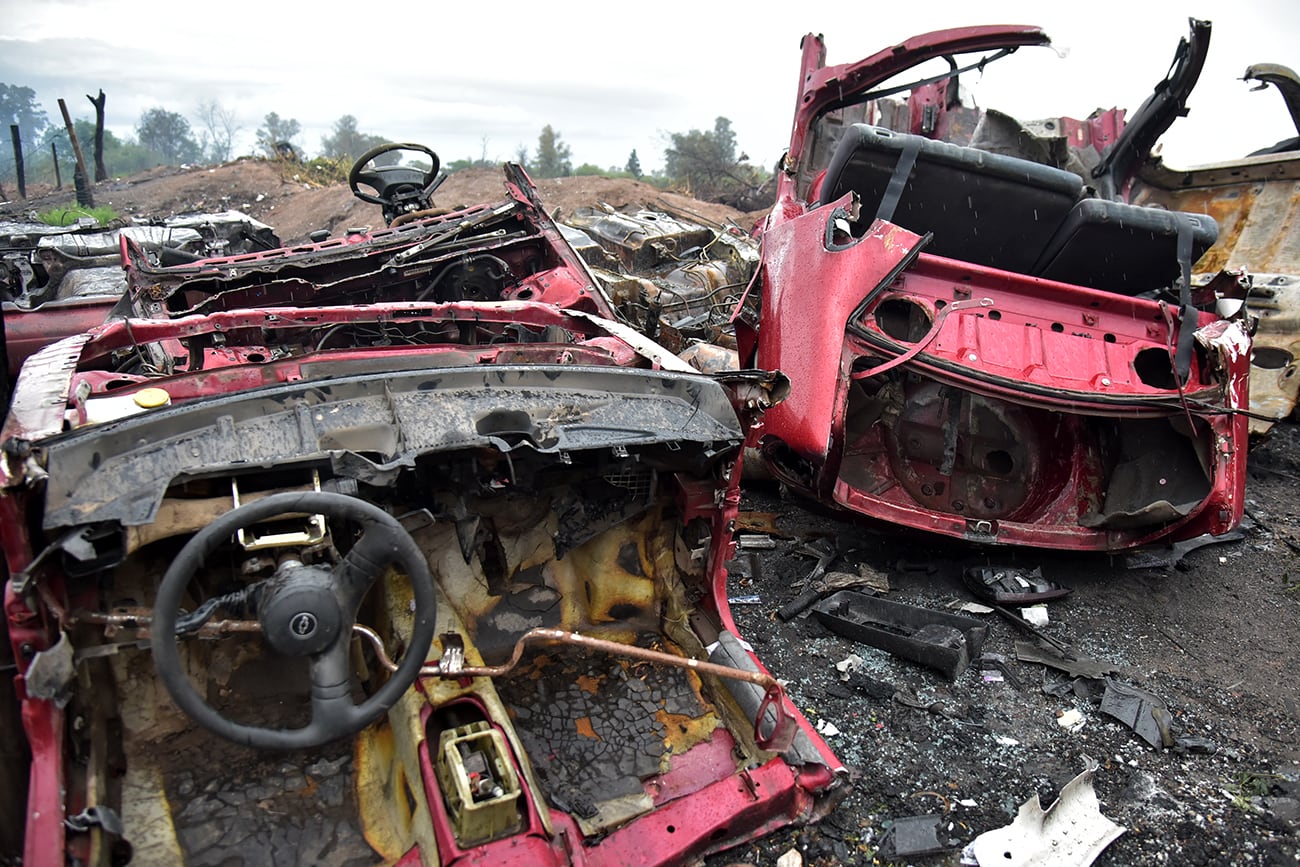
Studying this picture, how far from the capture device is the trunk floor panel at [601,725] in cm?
234

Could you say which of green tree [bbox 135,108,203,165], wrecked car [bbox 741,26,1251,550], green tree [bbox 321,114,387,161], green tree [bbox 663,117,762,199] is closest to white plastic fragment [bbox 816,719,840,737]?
wrecked car [bbox 741,26,1251,550]

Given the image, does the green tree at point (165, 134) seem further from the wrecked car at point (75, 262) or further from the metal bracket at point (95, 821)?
the metal bracket at point (95, 821)

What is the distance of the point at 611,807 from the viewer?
7.51 feet

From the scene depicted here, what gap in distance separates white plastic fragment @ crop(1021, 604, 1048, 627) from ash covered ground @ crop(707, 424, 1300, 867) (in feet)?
0.12

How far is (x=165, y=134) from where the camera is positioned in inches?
1871

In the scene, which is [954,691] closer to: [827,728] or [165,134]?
[827,728]

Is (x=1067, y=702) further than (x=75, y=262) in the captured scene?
No

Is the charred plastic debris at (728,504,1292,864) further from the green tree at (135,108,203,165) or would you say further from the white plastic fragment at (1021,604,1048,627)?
the green tree at (135,108,203,165)

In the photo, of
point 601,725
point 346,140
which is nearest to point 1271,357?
point 601,725

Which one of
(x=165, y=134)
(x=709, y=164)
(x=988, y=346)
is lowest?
(x=165, y=134)

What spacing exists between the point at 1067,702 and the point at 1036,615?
59cm

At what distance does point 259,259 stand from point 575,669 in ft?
8.75

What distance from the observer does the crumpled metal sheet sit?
2398mm

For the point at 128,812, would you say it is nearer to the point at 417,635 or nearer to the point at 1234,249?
the point at 417,635
